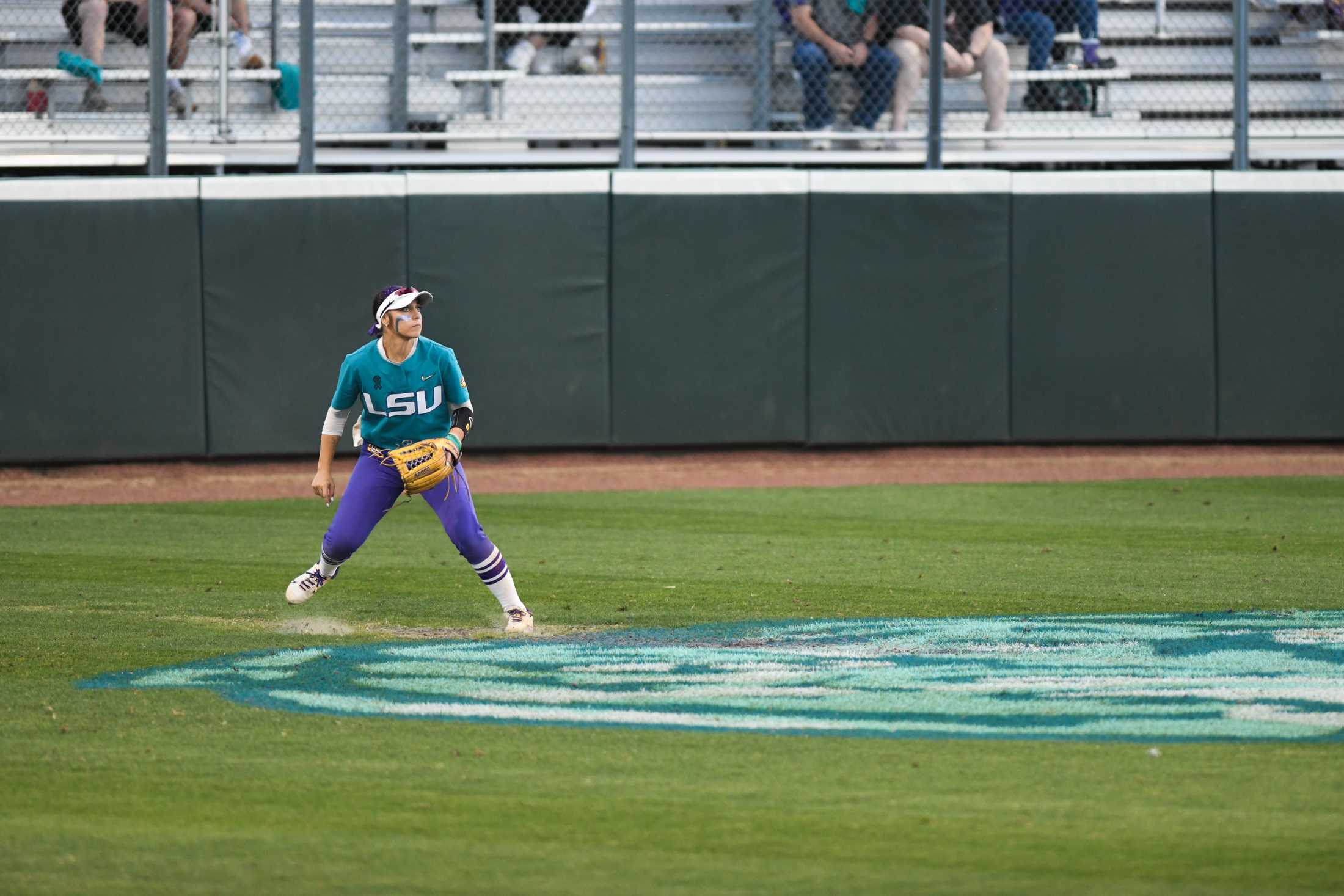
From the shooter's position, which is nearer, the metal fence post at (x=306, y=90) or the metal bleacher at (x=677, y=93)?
the metal fence post at (x=306, y=90)

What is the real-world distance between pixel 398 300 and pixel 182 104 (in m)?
7.73

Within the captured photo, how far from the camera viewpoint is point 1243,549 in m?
10.0

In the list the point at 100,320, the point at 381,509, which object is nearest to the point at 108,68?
the point at 100,320

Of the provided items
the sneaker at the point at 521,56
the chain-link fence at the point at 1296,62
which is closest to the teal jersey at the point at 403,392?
Result: the sneaker at the point at 521,56

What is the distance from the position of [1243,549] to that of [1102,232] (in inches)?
203

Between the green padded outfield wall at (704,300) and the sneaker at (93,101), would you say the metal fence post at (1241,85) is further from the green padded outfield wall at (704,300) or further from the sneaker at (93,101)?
the sneaker at (93,101)

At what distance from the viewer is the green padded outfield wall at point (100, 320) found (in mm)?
13328

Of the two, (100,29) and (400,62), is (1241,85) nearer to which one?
(400,62)

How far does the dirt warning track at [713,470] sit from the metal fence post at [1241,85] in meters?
2.59

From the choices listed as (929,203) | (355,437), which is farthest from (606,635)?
(929,203)

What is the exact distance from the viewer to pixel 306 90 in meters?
13.9

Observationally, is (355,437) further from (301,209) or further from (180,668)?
(301,209)

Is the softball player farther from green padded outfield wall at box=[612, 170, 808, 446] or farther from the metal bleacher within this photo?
the metal bleacher

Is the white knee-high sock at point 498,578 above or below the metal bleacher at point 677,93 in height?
below
